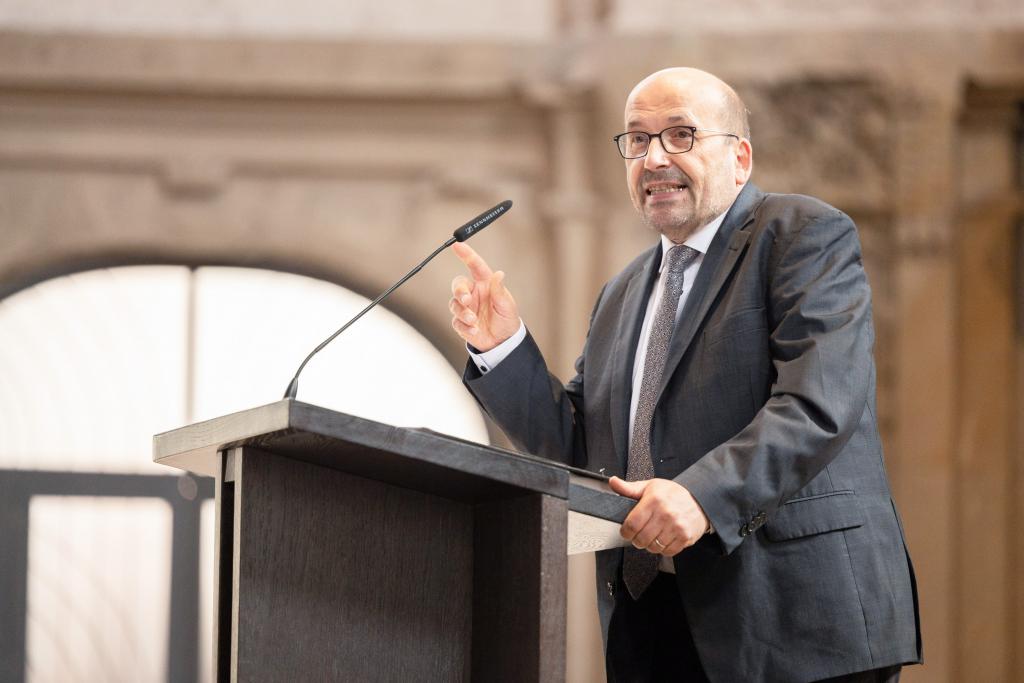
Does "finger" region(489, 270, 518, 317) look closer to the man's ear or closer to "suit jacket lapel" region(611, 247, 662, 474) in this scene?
"suit jacket lapel" region(611, 247, 662, 474)

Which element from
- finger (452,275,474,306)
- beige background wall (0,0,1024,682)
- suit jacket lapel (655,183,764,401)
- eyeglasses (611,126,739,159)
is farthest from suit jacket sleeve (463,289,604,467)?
beige background wall (0,0,1024,682)

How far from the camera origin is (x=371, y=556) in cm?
184

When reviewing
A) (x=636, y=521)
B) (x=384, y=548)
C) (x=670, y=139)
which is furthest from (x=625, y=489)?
(x=670, y=139)

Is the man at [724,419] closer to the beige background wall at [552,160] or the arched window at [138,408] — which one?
the beige background wall at [552,160]

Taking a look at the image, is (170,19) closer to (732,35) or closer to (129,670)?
(732,35)

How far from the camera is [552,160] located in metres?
5.69

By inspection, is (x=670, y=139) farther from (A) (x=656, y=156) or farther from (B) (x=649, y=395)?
(B) (x=649, y=395)

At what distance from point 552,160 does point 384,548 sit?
157 inches

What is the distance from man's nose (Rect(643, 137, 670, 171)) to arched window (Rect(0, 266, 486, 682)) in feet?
11.3

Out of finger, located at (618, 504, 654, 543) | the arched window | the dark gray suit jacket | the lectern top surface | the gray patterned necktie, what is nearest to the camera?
the lectern top surface

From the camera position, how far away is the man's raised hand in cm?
238

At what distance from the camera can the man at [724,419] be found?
79.3 inches

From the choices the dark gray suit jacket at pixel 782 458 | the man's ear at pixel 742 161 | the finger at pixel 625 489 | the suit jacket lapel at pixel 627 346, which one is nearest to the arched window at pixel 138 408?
the suit jacket lapel at pixel 627 346

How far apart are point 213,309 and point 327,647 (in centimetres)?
433
